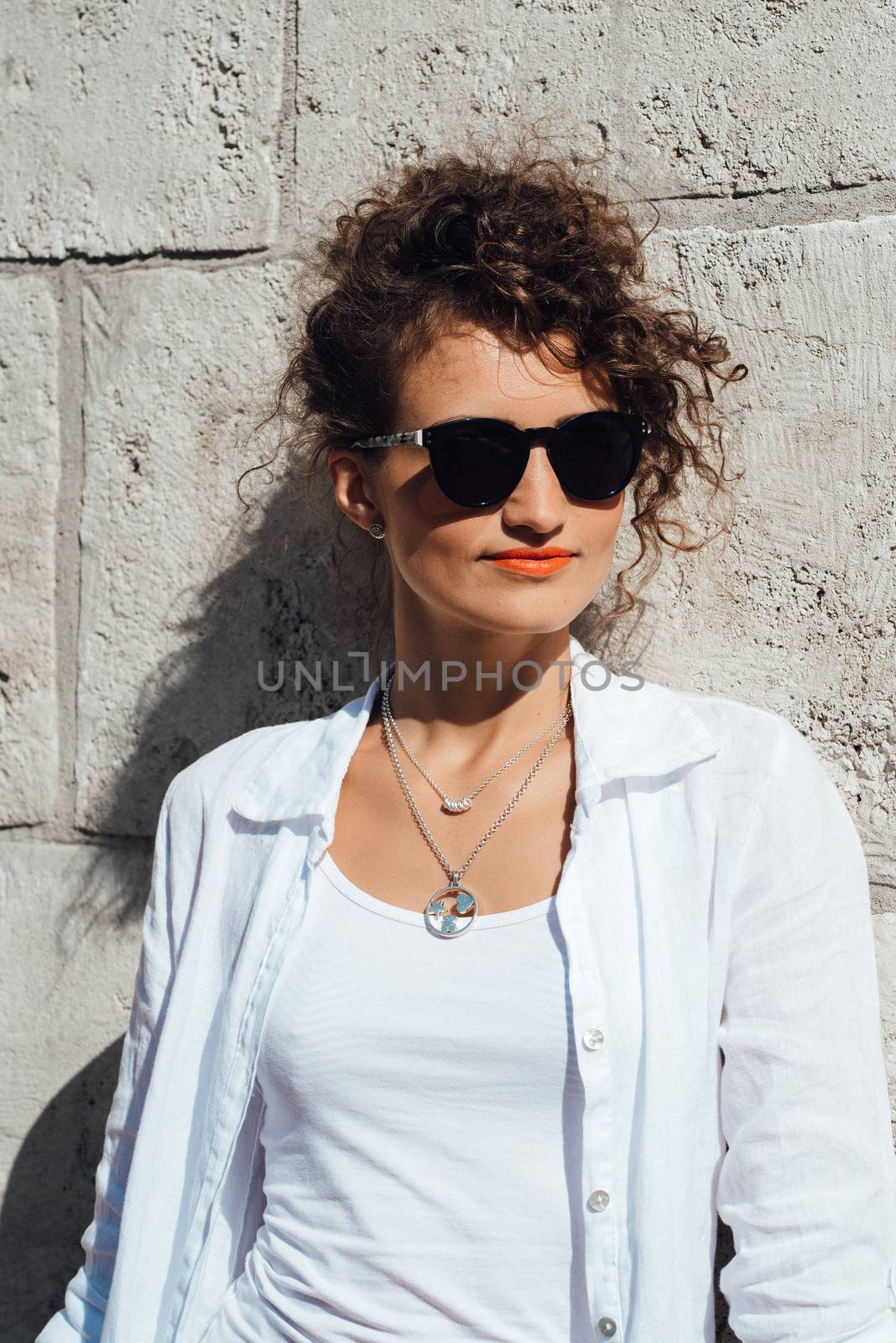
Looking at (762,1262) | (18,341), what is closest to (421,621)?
(762,1262)

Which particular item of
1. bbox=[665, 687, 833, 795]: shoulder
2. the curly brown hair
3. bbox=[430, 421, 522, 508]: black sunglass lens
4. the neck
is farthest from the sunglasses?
bbox=[665, 687, 833, 795]: shoulder

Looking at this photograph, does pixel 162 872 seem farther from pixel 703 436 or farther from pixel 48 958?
pixel 703 436

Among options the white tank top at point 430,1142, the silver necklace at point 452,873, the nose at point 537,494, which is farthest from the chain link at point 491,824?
the nose at point 537,494

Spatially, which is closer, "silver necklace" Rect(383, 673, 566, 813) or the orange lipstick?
the orange lipstick

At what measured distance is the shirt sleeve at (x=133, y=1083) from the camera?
1.74 meters

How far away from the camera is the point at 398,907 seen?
1.57 meters

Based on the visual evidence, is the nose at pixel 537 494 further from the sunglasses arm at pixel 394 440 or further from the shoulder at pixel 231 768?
the shoulder at pixel 231 768

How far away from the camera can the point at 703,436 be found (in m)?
1.92

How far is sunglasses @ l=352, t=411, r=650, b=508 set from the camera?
4.95 ft

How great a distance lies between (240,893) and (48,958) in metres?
0.93

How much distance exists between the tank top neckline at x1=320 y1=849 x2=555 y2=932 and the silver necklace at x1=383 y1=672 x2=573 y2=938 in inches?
0.7

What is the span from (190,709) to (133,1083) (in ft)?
2.61

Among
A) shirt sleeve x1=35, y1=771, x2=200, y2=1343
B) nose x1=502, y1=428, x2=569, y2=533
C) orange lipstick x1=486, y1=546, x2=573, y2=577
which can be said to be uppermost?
nose x1=502, y1=428, x2=569, y2=533

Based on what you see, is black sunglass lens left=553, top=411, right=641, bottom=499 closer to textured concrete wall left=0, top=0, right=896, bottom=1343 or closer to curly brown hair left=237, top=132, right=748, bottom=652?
curly brown hair left=237, top=132, right=748, bottom=652
